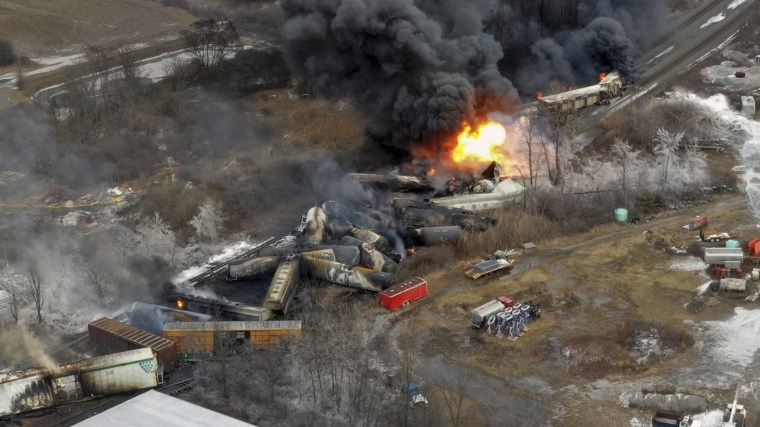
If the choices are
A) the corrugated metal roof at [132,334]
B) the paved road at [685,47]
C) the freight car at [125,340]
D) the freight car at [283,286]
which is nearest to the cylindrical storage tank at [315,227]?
the freight car at [283,286]

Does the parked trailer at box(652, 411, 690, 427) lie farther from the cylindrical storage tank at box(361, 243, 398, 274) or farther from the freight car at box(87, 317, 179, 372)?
the freight car at box(87, 317, 179, 372)

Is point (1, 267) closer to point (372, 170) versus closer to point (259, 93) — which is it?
point (372, 170)

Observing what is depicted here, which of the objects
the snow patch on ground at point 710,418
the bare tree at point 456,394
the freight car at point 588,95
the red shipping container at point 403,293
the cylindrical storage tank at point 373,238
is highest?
the freight car at point 588,95

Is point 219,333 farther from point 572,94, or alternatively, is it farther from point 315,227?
point 572,94

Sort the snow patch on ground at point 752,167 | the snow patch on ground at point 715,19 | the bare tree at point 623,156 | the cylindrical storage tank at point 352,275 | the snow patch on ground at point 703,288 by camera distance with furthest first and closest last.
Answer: the snow patch on ground at point 715,19 → the bare tree at point 623,156 → the snow patch on ground at point 752,167 → the cylindrical storage tank at point 352,275 → the snow patch on ground at point 703,288

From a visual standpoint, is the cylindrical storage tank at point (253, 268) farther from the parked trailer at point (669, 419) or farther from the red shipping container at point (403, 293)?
the parked trailer at point (669, 419)

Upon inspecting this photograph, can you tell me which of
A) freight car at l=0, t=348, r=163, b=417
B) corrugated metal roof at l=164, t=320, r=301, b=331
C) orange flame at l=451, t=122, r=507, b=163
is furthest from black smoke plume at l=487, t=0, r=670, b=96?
freight car at l=0, t=348, r=163, b=417

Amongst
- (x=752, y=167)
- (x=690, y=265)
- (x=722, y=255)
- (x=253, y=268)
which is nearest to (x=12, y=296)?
(x=253, y=268)
